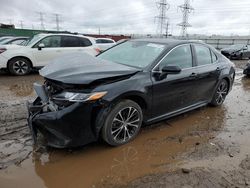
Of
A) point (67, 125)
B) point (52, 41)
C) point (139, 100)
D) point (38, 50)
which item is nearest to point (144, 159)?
point (139, 100)

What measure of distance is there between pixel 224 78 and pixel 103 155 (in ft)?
11.8

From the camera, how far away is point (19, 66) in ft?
28.6

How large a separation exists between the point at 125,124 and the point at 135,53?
4.66 feet

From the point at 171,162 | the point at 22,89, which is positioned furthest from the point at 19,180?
the point at 22,89

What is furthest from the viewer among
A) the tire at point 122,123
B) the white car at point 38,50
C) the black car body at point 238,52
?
the black car body at point 238,52

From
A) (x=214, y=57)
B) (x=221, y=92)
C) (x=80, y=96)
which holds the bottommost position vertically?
(x=221, y=92)

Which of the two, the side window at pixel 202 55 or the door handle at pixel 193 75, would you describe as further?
the side window at pixel 202 55

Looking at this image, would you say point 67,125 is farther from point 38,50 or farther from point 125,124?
point 38,50

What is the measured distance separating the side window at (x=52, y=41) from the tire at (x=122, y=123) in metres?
6.78

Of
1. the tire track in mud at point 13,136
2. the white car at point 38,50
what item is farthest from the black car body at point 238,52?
the tire track in mud at point 13,136

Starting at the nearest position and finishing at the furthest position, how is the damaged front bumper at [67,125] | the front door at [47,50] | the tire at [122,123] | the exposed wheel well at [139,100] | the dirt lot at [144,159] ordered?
1. the dirt lot at [144,159]
2. the damaged front bumper at [67,125]
3. the tire at [122,123]
4. the exposed wheel well at [139,100]
5. the front door at [47,50]

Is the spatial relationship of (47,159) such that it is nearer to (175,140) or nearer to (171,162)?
(171,162)

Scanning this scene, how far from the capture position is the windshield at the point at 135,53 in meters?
3.93

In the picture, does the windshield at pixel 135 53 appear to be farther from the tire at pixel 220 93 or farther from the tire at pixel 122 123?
the tire at pixel 220 93
